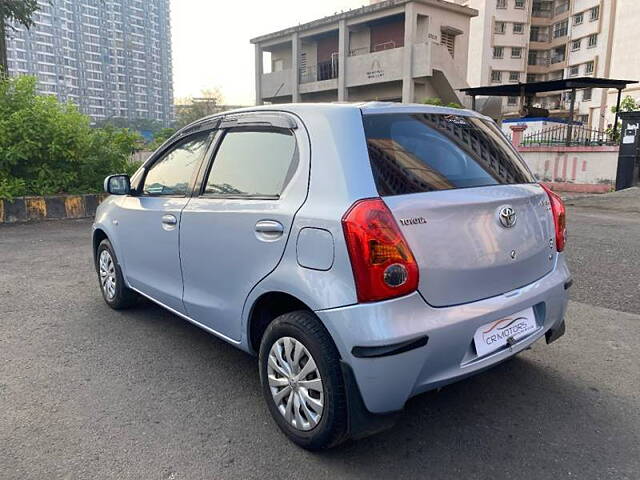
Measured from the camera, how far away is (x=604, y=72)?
46469 millimetres

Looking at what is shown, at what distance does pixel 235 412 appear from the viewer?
9.23ft

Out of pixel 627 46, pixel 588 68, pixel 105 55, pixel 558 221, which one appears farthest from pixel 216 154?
pixel 105 55

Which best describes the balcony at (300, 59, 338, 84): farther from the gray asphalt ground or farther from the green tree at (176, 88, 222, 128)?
the gray asphalt ground

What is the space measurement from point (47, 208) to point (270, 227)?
315 inches

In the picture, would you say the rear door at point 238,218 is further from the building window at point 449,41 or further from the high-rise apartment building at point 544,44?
the high-rise apartment building at point 544,44

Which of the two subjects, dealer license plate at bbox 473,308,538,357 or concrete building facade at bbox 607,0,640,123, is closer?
dealer license plate at bbox 473,308,538,357

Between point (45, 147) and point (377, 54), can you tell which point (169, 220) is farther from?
point (377, 54)

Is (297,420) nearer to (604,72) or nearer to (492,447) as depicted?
(492,447)

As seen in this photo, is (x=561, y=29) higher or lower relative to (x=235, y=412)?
higher

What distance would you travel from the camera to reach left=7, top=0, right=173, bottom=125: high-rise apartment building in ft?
314

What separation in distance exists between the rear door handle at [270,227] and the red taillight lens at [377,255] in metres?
0.42

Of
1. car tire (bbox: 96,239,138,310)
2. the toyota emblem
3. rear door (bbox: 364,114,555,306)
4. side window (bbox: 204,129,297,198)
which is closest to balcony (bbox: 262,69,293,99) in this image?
car tire (bbox: 96,239,138,310)

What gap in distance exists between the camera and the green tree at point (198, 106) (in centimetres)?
5784

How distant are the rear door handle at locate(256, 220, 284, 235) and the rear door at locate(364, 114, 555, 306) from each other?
21.1 inches
